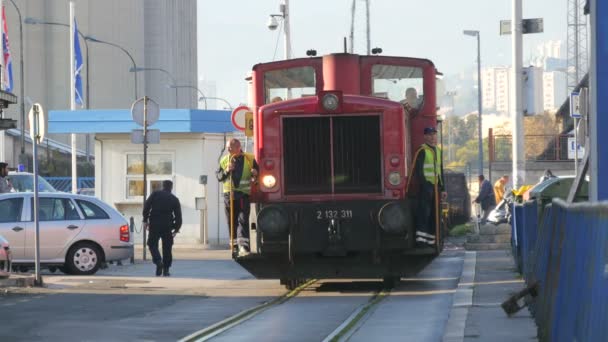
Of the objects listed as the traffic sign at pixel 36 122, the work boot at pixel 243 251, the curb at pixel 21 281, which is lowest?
the curb at pixel 21 281

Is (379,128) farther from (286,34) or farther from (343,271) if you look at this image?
(286,34)

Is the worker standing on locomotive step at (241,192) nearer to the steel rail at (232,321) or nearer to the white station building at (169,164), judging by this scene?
the steel rail at (232,321)

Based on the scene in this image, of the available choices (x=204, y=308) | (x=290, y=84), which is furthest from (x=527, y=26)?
(x=204, y=308)

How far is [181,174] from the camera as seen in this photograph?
37.1 metres

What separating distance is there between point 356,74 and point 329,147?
203 cm

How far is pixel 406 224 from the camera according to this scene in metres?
17.5

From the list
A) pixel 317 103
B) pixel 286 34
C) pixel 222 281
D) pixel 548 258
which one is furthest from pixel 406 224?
pixel 286 34

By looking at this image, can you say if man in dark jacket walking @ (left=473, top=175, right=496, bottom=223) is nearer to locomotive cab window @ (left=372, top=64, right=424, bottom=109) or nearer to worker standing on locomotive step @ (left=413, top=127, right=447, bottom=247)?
locomotive cab window @ (left=372, top=64, right=424, bottom=109)

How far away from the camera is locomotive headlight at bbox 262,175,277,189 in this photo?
59.4 ft

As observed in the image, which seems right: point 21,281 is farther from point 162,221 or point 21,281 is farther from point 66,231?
point 66,231

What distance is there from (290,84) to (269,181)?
212cm

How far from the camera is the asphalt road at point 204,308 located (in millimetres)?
13227

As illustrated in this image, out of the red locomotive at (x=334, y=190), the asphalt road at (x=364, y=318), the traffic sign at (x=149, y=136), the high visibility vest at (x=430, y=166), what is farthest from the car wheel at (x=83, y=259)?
the high visibility vest at (x=430, y=166)

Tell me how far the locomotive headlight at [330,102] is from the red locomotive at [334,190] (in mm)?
19
